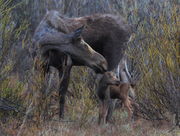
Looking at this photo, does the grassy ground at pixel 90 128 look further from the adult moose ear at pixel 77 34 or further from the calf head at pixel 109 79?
the adult moose ear at pixel 77 34

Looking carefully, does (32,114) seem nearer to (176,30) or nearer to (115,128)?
(115,128)

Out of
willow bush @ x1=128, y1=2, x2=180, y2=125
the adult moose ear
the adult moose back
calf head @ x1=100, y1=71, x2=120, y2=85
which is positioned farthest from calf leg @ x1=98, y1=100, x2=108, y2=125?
the adult moose ear

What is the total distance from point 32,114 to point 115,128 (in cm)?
152

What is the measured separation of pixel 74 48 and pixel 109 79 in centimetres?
164

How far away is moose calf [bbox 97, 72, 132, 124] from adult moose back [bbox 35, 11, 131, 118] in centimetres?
31

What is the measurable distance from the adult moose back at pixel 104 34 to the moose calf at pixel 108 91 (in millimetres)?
305

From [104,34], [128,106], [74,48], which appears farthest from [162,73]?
[74,48]

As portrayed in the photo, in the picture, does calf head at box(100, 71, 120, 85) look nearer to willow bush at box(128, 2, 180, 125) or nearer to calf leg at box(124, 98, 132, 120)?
calf leg at box(124, 98, 132, 120)

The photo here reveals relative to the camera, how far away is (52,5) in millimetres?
13078

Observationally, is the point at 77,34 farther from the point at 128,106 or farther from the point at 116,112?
the point at 116,112

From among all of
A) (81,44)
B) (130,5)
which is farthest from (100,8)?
(81,44)

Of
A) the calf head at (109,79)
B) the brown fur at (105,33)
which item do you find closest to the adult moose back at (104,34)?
the brown fur at (105,33)

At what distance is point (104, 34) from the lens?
25.8 feet

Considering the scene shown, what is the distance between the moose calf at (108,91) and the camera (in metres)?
7.34
